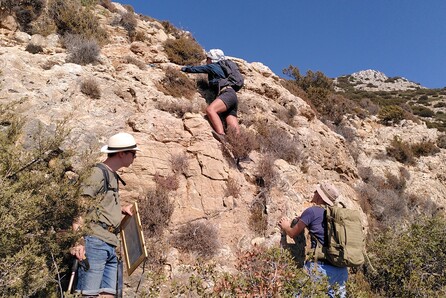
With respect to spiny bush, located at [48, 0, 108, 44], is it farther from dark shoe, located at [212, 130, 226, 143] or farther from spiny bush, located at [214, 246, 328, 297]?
spiny bush, located at [214, 246, 328, 297]

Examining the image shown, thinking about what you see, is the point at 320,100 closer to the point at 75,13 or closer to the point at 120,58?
the point at 120,58

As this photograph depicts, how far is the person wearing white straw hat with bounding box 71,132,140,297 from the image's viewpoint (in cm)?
320

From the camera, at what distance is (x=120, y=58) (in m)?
8.70

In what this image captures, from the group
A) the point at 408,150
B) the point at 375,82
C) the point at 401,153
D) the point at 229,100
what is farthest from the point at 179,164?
the point at 375,82

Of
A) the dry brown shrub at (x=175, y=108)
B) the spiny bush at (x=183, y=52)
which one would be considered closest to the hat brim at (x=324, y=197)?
the dry brown shrub at (x=175, y=108)

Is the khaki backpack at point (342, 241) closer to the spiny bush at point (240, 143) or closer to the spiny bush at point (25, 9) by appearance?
the spiny bush at point (240, 143)

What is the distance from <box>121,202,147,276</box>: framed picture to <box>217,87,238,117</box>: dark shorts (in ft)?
13.6

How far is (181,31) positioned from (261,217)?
32.5 ft

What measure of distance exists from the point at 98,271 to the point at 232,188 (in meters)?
3.05

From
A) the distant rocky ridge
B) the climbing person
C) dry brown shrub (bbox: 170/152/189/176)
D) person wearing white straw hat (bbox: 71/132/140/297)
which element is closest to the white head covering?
the climbing person

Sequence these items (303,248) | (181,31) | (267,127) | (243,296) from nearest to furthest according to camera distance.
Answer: (243,296) → (303,248) → (267,127) → (181,31)

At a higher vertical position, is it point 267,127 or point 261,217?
point 267,127

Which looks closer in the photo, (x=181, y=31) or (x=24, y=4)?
(x=24, y=4)

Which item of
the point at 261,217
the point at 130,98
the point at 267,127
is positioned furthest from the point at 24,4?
the point at 261,217
